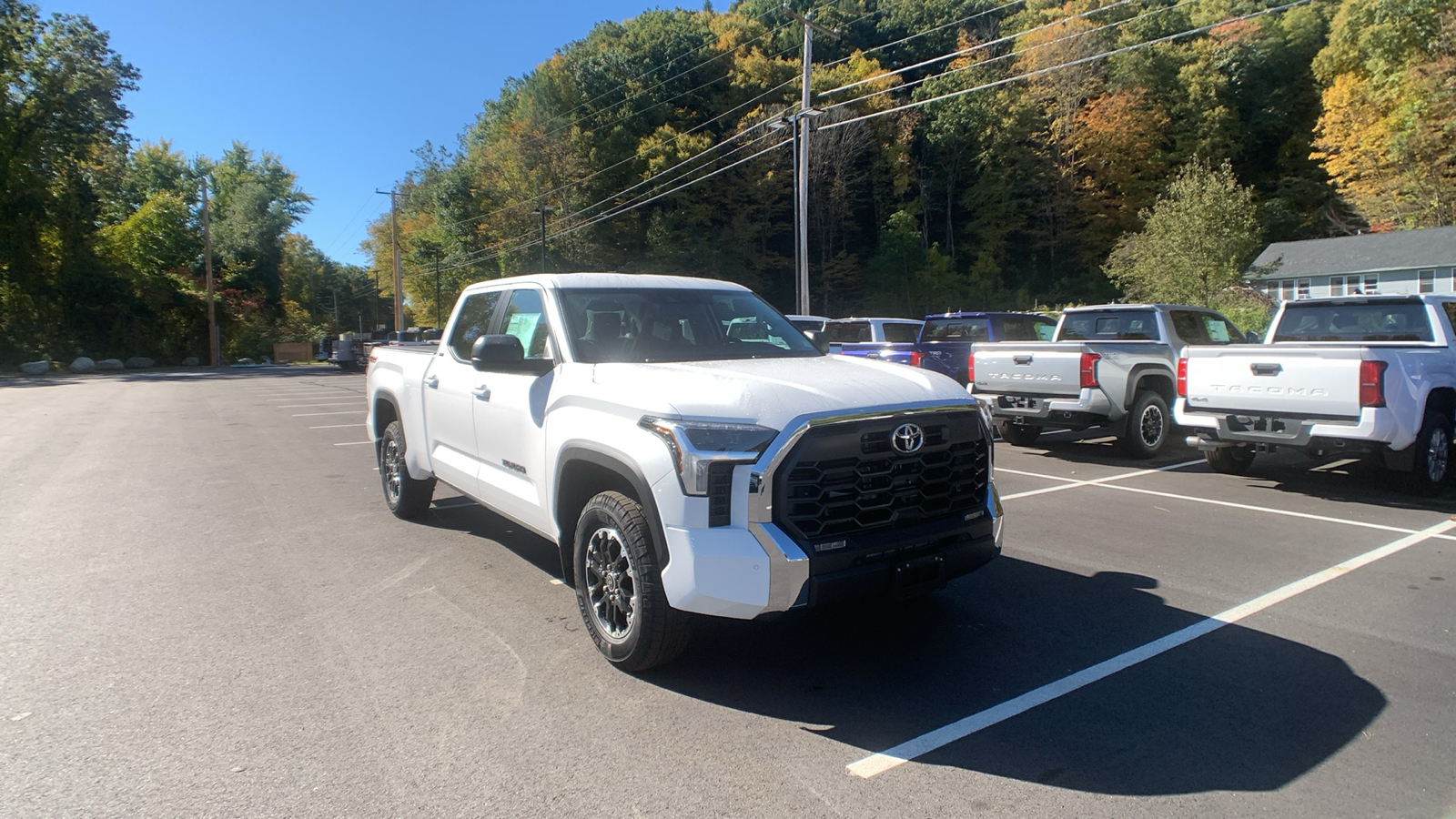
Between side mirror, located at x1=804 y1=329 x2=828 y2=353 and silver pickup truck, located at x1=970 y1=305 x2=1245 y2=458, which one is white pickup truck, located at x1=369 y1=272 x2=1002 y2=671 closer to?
side mirror, located at x1=804 y1=329 x2=828 y2=353

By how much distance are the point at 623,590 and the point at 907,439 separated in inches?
58.8

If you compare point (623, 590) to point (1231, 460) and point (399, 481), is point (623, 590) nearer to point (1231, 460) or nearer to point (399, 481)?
point (399, 481)

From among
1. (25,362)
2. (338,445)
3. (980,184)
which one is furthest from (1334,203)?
(25,362)

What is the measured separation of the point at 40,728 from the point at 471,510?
4224 millimetres

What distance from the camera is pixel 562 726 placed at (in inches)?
139

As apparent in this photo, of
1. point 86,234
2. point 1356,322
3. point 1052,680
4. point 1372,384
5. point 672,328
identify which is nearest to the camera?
point 1052,680

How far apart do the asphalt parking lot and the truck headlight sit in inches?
40.7

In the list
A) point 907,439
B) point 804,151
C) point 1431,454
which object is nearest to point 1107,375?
point 1431,454

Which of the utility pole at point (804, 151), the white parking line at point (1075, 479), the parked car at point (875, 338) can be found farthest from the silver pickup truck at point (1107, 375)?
the utility pole at point (804, 151)

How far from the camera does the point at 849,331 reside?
1620 centimetres

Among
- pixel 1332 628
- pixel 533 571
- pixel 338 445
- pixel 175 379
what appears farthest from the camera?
pixel 175 379

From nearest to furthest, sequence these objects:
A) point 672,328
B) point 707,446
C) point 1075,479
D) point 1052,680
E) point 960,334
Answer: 1. point 707,446
2. point 1052,680
3. point 672,328
4. point 1075,479
5. point 960,334

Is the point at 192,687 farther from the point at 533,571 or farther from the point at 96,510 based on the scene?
the point at 96,510

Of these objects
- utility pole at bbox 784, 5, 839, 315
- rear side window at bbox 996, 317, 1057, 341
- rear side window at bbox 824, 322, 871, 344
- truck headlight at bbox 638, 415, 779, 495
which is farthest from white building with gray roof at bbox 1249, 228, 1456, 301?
truck headlight at bbox 638, 415, 779, 495
